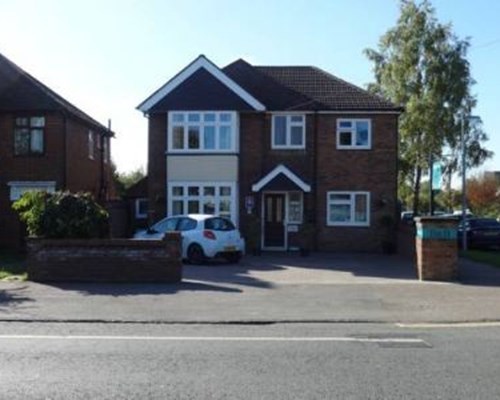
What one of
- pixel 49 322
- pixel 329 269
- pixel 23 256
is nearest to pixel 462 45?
pixel 329 269

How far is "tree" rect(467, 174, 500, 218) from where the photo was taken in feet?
257

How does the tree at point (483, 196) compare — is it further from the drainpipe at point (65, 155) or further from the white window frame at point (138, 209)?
the drainpipe at point (65, 155)

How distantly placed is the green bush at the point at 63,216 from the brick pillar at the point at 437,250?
7.75 metres

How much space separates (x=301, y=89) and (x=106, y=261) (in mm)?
15510

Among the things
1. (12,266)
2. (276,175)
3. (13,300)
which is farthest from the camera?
(276,175)

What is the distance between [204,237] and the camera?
2216 centimetres

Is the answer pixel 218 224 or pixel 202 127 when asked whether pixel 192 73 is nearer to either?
pixel 202 127

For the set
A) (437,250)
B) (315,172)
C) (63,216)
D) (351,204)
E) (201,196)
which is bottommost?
(437,250)

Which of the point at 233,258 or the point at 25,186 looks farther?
the point at 25,186

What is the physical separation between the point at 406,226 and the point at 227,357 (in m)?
19.3

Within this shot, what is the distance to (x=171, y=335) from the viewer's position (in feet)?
32.4

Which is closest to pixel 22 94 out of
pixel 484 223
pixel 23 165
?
pixel 23 165

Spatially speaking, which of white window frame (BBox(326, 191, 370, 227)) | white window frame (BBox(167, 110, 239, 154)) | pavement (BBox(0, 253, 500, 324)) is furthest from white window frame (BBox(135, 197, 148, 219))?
pavement (BBox(0, 253, 500, 324))

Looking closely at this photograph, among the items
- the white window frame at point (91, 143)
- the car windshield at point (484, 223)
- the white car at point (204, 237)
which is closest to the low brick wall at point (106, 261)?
the white car at point (204, 237)
